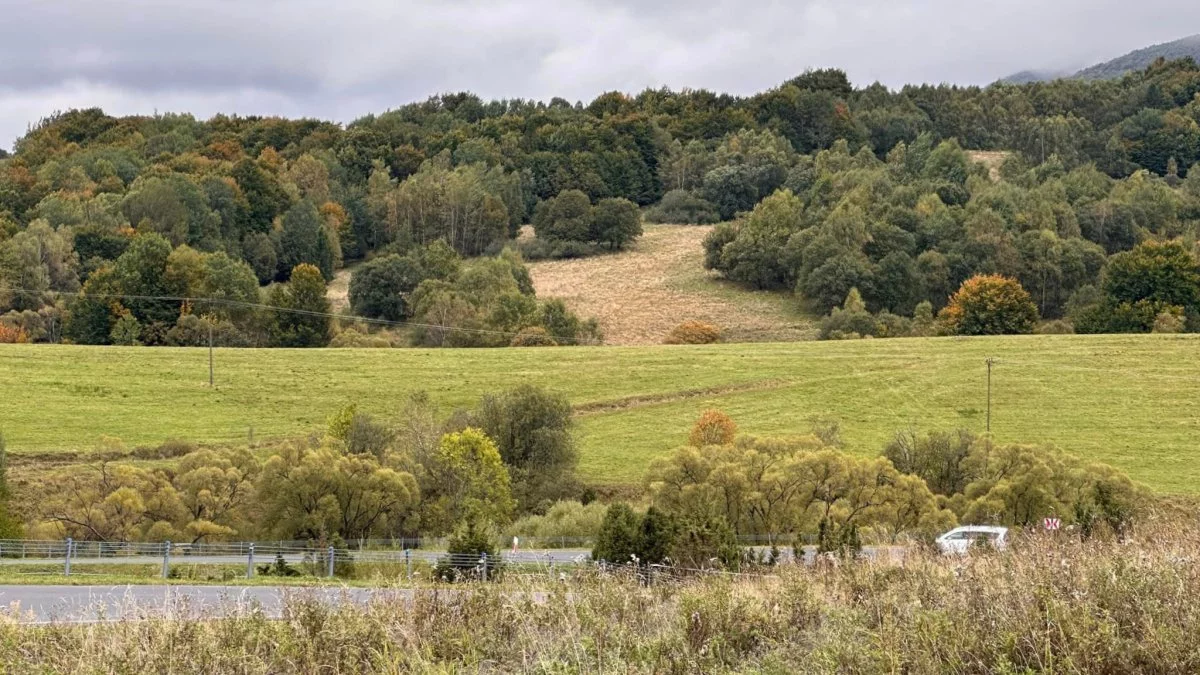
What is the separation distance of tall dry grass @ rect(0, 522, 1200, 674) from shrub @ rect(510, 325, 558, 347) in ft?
271

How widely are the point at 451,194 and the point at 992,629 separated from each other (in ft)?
487

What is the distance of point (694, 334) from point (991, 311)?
23.8 metres

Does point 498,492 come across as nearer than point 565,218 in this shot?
Yes

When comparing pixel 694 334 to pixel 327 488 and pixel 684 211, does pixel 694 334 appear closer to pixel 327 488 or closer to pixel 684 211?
pixel 327 488

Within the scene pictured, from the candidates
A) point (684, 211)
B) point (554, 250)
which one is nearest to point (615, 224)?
point (554, 250)

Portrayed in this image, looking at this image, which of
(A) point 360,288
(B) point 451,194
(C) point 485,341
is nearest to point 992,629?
(C) point 485,341

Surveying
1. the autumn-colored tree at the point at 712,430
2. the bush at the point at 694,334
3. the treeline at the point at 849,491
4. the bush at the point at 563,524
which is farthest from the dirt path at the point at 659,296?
the treeline at the point at 849,491

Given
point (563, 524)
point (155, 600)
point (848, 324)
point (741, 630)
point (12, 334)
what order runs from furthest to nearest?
1. point (848, 324)
2. point (12, 334)
3. point (563, 524)
4. point (155, 600)
5. point (741, 630)

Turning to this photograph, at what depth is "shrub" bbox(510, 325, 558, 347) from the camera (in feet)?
330

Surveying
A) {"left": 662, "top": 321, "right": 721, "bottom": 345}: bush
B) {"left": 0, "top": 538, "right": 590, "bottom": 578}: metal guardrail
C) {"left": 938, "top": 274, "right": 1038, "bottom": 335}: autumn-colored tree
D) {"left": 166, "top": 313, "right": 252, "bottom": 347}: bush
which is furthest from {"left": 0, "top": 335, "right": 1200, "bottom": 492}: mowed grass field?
{"left": 0, "top": 538, "right": 590, "bottom": 578}: metal guardrail

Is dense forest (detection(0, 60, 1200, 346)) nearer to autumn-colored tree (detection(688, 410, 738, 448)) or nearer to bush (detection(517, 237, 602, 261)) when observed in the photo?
bush (detection(517, 237, 602, 261))

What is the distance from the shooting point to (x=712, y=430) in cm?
6344

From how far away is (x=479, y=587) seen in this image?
699 inches

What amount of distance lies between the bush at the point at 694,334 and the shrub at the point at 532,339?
12.7 metres
